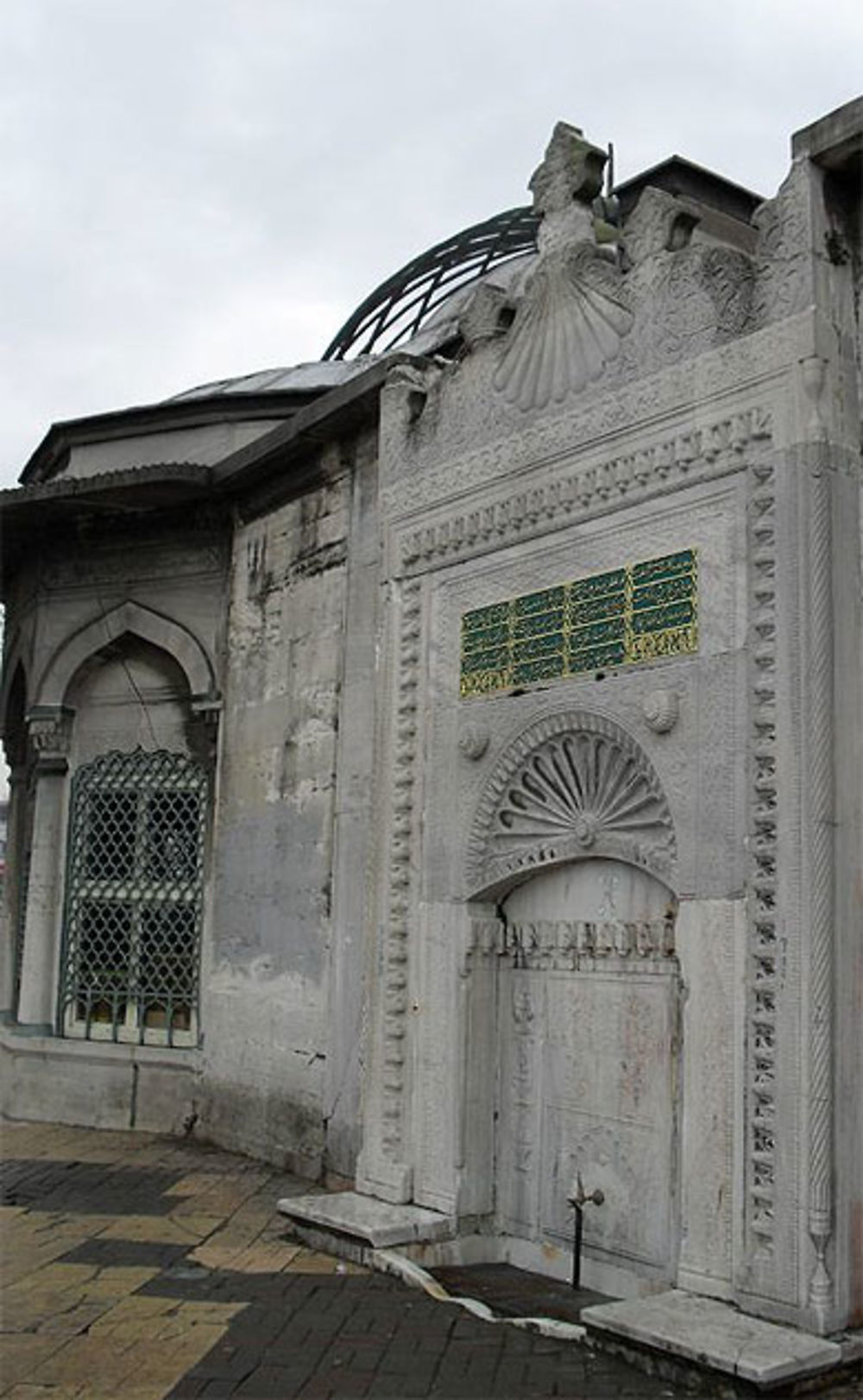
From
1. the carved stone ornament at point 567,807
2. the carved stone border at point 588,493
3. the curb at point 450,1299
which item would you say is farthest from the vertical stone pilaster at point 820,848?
the curb at point 450,1299

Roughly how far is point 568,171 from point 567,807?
3.00 meters

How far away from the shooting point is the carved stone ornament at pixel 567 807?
18.8ft

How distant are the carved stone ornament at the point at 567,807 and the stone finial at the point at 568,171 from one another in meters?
2.49

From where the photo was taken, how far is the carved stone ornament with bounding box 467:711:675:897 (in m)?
5.72

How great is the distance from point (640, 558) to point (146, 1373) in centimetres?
365

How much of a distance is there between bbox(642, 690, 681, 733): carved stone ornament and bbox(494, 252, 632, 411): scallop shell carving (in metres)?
1.59

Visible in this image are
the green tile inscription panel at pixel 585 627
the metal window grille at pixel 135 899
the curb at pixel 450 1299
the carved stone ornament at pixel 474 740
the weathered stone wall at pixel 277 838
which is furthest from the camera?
the metal window grille at pixel 135 899

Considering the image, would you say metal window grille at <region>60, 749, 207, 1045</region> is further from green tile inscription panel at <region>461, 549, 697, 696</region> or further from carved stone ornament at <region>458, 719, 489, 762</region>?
green tile inscription panel at <region>461, 549, 697, 696</region>

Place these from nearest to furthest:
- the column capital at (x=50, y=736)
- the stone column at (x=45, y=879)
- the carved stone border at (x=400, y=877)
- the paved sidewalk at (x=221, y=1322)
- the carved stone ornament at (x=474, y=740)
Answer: the paved sidewalk at (x=221, y=1322)
the carved stone ornament at (x=474, y=740)
the carved stone border at (x=400, y=877)
the stone column at (x=45, y=879)
the column capital at (x=50, y=736)

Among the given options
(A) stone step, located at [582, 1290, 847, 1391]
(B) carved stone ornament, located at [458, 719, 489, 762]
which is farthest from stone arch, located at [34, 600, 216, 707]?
(A) stone step, located at [582, 1290, 847, 1391]

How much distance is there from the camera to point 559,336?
6461 millimetres

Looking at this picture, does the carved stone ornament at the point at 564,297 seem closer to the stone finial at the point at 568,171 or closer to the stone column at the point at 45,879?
the stone finial at the point at 568,171

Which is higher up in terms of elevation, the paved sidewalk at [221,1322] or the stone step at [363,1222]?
the stone step at [363,1222]

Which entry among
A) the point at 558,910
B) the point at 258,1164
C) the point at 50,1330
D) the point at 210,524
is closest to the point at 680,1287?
the point at 558,910
